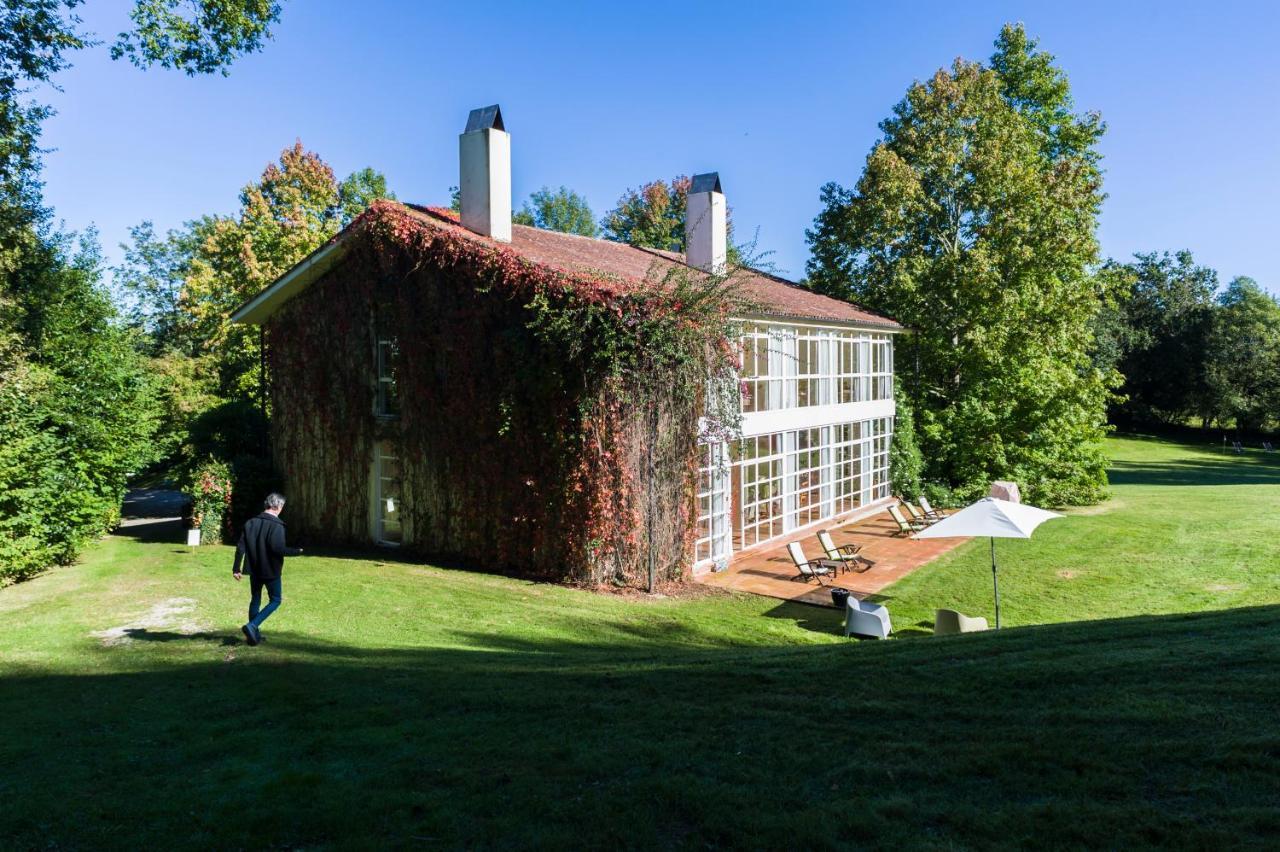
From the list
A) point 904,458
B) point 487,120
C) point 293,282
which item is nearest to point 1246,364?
point 904,458

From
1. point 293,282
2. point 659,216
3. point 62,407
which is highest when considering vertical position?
point 659,216

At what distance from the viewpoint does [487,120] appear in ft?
56.5

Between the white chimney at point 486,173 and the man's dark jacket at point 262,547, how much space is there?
30.5ft

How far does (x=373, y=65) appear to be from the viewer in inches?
845

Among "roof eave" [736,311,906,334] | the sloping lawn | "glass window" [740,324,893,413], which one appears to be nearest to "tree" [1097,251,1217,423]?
the sloping lawn

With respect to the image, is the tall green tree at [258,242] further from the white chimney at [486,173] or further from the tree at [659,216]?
the tree at [659,216]

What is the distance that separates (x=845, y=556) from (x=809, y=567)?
7.01 ft

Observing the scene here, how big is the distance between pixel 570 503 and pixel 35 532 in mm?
9058

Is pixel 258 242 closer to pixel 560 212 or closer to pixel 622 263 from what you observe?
pixel 622 263

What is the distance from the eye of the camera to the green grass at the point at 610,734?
443 centimetres

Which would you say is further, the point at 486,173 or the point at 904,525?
the point at 904,525

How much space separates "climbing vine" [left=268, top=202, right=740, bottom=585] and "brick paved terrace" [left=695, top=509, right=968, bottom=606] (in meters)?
1.63

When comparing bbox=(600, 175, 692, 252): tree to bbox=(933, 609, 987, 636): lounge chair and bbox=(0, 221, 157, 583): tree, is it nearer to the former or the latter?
bbox=(0, 221, 157, 583): tree

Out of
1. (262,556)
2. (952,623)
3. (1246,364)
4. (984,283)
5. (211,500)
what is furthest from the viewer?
(1246,364)
